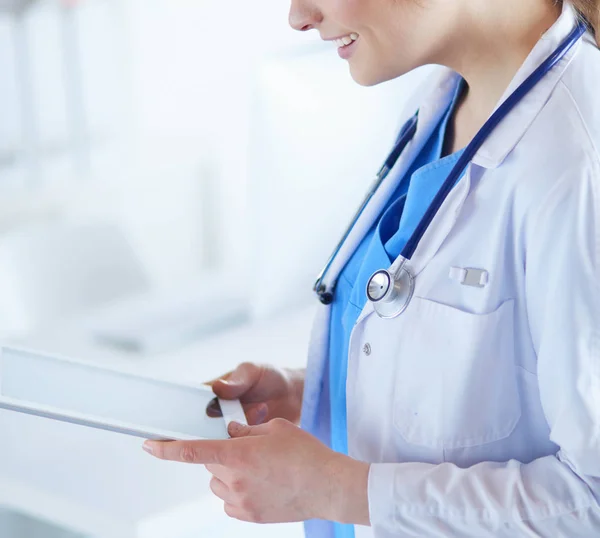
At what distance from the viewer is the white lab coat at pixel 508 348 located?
0.84 metres

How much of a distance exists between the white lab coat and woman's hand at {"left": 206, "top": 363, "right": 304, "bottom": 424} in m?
0.23

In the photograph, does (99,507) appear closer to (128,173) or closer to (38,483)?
(38,483)

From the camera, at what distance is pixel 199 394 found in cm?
115

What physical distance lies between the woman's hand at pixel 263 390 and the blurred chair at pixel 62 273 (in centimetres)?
122

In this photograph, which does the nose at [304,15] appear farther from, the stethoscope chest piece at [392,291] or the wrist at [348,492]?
the wrist at [348,492]

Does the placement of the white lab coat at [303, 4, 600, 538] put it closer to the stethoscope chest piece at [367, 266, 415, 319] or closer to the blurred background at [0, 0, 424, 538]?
the stethoscope chest piece at [367, 266, 415, 319]

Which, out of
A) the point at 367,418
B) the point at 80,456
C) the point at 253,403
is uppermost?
the point at 367,418

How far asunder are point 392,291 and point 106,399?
1.14 feet

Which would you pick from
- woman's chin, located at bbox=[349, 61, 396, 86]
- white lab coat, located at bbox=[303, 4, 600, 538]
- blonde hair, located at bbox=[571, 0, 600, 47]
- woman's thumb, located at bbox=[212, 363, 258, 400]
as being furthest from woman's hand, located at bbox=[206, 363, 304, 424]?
blonde hair, located at bbox=[571, 0, 600, 47]

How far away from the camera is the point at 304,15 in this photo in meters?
1.02

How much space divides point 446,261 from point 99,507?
59 centimetres

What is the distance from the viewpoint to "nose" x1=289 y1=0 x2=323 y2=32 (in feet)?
3.32

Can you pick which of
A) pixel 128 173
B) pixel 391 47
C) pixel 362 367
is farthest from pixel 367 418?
pixel 128 173

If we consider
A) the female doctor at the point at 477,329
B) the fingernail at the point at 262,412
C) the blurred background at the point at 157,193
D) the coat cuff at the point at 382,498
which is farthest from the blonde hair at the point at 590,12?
the blurred background at the point at 157,193
